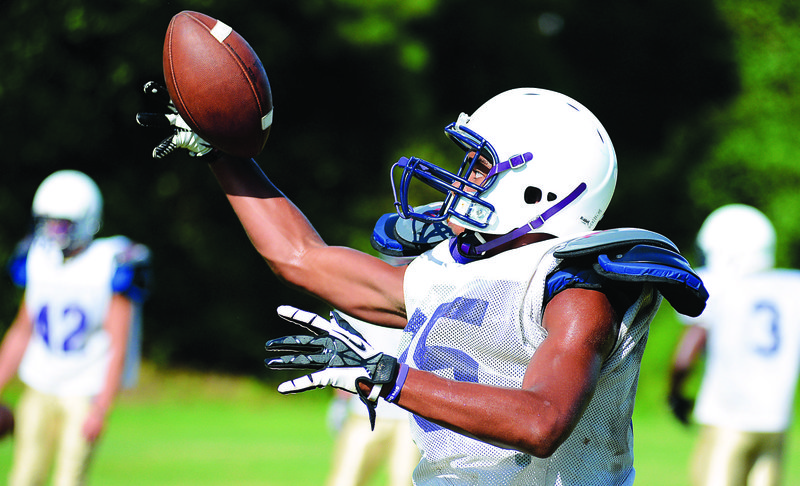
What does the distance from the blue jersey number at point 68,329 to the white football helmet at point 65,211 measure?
0.38 meters

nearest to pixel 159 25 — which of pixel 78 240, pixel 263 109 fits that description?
pixel 78 240

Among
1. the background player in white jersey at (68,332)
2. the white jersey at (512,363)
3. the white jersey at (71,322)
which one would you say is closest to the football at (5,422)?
the background player in white jersey at (68,332)

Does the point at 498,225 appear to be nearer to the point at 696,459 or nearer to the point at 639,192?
the point at 696,459

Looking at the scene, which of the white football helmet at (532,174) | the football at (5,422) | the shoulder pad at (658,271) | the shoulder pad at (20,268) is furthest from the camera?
the shoulder pad at (20,268)

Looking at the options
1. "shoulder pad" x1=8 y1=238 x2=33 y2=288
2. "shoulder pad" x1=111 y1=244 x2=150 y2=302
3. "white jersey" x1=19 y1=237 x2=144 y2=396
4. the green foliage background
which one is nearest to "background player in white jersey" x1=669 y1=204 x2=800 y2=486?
"shoulder pad" x1=111 y1=244 x2=150 y2=302

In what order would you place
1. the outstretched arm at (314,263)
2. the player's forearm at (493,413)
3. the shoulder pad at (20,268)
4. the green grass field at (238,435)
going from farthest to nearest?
the green grass field at (238,435) < the shoulder pad at (20,268) < the outstretched arm at (314,263) < the player's forearm at (493,413)

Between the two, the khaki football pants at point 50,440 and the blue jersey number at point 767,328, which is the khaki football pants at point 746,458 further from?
the khaki football pants at point 50,440

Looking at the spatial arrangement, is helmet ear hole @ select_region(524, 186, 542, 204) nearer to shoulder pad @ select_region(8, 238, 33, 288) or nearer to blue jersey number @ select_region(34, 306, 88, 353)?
blue jersey number @ select_region(34, 306, 88, 353)

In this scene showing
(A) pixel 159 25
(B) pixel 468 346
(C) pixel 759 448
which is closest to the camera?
(B) pixel 468 346

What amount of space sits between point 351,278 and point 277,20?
10.3 meters

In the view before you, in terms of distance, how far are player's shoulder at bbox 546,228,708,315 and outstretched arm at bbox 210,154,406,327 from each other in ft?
1.88

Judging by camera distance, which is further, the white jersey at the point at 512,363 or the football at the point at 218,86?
the football at the point at 218,86

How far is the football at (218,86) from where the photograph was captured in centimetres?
251

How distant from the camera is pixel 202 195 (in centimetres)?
1312
